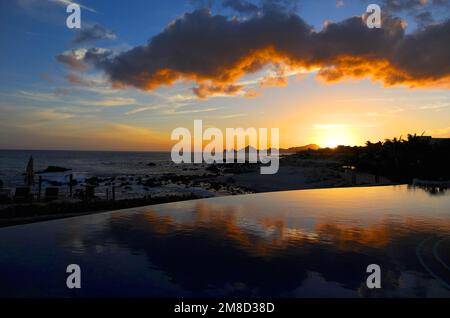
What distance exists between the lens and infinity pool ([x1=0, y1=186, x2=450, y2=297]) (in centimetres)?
640

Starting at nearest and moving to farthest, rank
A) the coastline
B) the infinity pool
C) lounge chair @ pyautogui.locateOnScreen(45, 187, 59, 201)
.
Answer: the infinity pool
the coastline
lounge chair @ pyautogui.locateOnScreen(45, 187, 59, 201)

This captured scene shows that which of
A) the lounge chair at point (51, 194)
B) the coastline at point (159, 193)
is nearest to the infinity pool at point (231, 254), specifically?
the coastline at point (159, 193)

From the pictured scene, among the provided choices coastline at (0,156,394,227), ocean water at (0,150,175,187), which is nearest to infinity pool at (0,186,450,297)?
coastline at (0,156,394,227)

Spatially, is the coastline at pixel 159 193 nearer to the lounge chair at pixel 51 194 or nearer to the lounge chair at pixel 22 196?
the lounge chair at pixel 51 194

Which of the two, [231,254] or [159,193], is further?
[159,193]

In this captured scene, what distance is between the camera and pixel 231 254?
27.6 ft

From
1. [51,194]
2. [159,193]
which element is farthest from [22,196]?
[159,193]

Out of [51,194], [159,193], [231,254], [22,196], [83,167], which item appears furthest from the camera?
[83,167]

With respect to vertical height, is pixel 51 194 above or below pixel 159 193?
above

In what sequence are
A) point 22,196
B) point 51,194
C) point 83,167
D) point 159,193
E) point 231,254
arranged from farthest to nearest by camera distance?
point 83,167
point 159,193
point 51,194
point 22,196
point 231,254

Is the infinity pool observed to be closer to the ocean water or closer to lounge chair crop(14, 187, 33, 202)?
lounge chair crop(14, 187, 33, 202)

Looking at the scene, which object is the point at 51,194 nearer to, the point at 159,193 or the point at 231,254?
the point at 159,193

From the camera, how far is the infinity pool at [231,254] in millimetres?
6398
